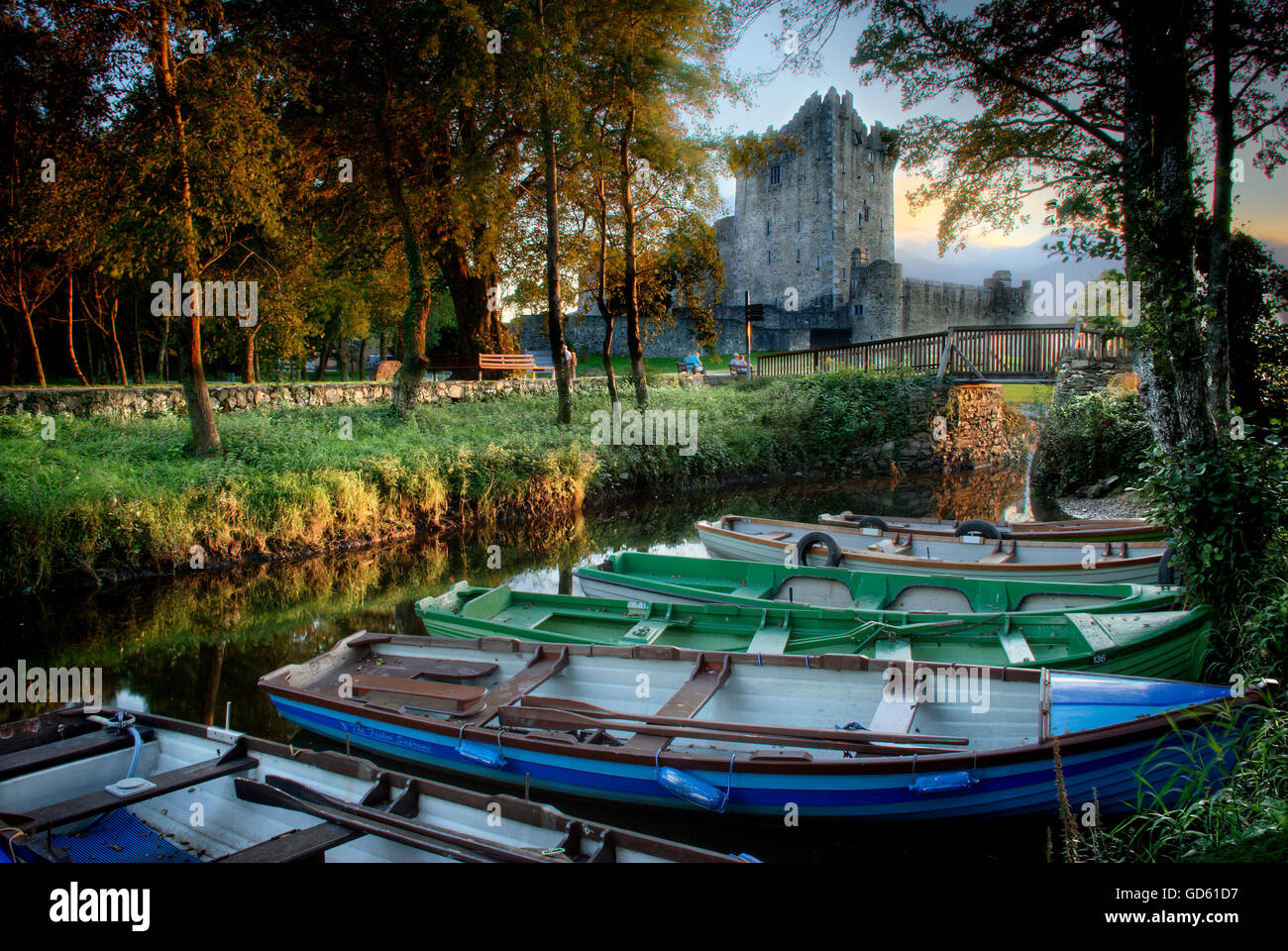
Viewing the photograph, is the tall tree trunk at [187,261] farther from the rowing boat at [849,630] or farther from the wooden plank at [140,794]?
the wooden plank at [140,794]

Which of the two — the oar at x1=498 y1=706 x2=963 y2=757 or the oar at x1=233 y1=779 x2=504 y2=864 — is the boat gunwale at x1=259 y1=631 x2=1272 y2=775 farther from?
the oar at x1=233 y1=779 x2=504 y2=864

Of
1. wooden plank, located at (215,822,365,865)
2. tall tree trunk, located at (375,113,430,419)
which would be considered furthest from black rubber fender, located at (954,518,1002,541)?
tall tree trunk, located at (375,113,430,419)

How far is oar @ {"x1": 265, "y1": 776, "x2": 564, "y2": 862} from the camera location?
11.9 feet

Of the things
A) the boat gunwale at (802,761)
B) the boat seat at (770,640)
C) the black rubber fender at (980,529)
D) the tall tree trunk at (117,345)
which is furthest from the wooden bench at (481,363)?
the boat seat at (770,640)

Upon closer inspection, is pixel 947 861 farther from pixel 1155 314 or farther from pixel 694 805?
pixel 1155 314

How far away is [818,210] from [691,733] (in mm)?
50563

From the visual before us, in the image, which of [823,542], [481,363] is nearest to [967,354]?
[481,363]

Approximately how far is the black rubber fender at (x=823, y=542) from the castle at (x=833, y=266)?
3721 cm

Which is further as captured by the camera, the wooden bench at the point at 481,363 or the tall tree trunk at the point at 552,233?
the wooden bench at the point at 481,363

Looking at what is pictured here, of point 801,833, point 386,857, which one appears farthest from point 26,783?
point 801,833

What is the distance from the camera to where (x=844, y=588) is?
352 inches

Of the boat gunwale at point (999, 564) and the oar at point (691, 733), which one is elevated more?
the boat gunwale at point (999, 564)

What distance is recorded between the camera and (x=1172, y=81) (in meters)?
7.80

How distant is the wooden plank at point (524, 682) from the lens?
244 inches
